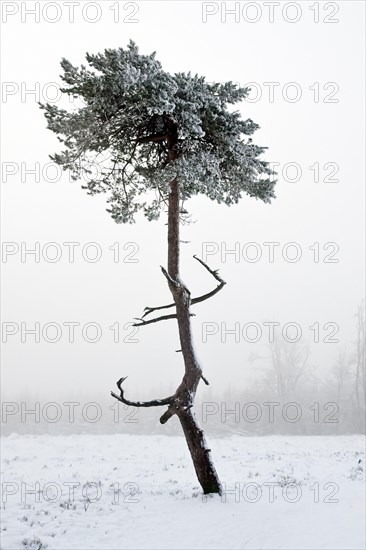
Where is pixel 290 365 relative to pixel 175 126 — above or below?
below

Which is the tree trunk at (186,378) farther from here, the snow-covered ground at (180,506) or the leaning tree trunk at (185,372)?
the snow-covered ground at (180,506)

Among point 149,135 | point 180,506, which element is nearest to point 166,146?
point 149,135

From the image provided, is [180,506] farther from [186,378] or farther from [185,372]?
[185,372]

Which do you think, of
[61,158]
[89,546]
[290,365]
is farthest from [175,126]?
[290,365]

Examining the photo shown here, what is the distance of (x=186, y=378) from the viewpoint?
31.2ft

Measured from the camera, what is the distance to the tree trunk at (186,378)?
9266 mm

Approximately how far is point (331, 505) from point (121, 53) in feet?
35.8

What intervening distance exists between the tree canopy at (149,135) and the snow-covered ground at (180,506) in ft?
23.7

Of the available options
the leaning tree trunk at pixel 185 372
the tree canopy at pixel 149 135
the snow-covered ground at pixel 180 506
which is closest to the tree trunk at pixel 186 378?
the leaning tree trunk at pixel 185 372

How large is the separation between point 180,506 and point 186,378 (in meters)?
2.71

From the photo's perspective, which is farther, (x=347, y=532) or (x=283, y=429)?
(x=283, y=429)

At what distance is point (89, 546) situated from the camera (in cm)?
686

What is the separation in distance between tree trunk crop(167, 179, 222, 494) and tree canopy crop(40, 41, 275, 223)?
1.03 m

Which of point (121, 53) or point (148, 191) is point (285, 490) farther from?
point (121, 53)
